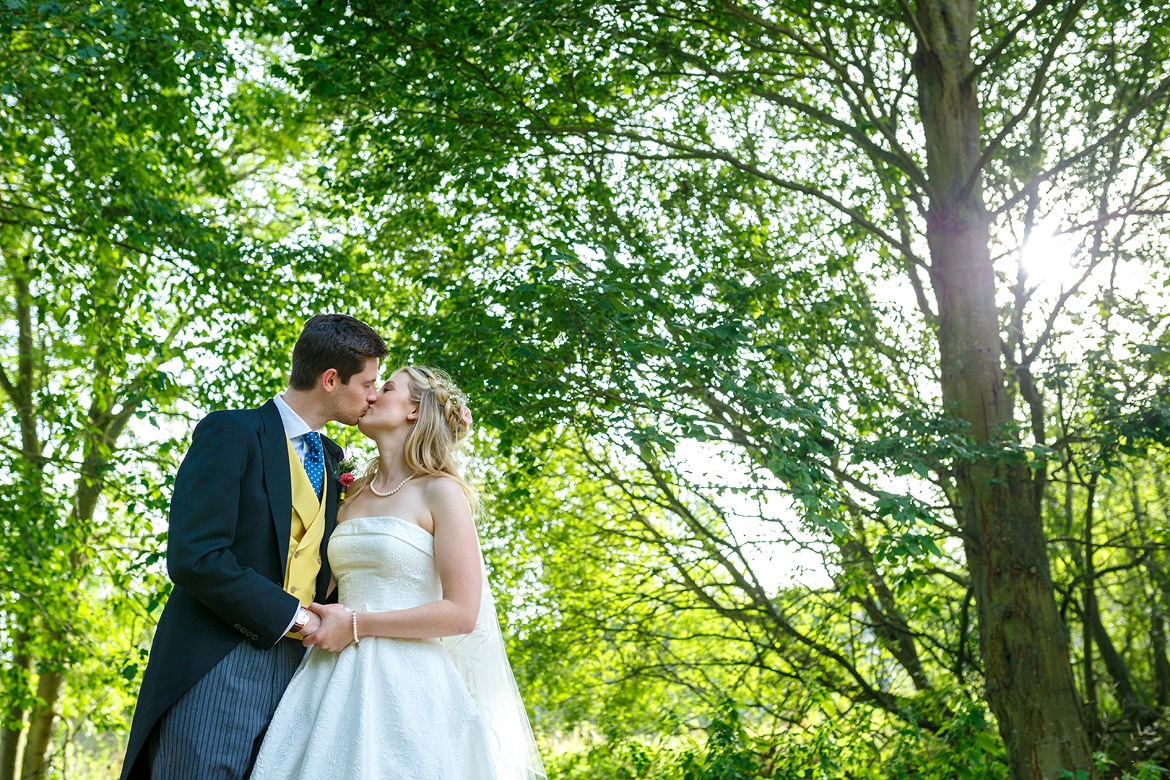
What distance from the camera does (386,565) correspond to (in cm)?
290

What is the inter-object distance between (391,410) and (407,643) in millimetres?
679

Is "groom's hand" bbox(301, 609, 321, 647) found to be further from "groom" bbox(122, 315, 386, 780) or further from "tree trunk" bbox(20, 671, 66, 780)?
"tree trunk" bbox(20, 671, 66, 780)

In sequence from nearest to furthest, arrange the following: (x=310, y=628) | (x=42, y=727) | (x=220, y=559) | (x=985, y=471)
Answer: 1. (x=220, y=559)
2. (x=310, y=628)
3. (x=985, y=471)
4. (x=42, y=727)

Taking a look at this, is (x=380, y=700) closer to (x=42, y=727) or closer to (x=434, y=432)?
(x=434, y=432)

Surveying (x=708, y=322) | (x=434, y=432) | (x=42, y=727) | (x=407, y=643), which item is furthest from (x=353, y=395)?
(x=42, y=727)

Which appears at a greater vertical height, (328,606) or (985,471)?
(985,471)

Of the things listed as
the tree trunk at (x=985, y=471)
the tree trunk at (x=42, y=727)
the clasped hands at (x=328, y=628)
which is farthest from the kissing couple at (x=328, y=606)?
the tree trunk at (x=42, y=727)

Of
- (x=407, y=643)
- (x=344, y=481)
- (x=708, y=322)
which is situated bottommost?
(x=407, y=643)

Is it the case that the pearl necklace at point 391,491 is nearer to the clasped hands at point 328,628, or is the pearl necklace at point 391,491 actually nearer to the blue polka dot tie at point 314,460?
the blue polka dot tie at point 314,460

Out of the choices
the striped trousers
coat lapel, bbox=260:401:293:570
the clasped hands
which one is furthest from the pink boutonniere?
the striped trousers

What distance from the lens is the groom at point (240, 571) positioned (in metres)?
2.55

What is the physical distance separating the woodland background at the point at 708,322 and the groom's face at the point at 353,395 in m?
1.96

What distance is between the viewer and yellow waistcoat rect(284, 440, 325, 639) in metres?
2.83

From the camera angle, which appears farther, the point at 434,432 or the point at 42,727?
the point at 42,727
